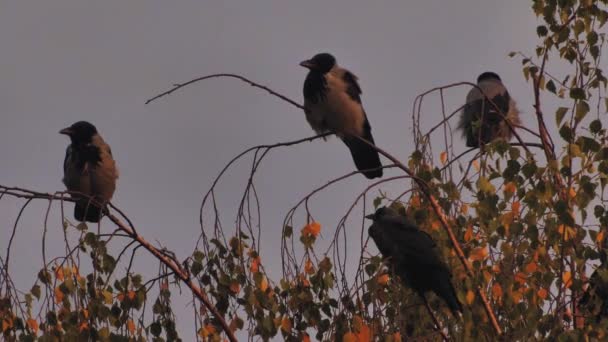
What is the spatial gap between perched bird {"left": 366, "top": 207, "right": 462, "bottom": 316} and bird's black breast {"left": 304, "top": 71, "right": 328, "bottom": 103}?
4.93 ft

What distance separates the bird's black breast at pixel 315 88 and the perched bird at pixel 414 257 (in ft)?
4.93

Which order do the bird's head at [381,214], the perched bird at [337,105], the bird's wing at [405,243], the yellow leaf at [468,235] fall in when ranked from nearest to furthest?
the yellow leaf at [468,235], the bird's wing at [405,243], the bird's head at [381,214], the perched bird at [337,105]

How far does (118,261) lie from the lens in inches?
191

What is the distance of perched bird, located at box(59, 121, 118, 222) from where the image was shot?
26.8ft

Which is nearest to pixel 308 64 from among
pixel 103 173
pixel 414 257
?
pixel 103 173

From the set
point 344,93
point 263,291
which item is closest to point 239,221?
point 263,291

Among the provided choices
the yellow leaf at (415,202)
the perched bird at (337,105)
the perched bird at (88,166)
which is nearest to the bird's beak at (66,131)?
the perched bird at (88,166)

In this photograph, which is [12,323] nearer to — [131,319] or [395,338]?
[131,319]

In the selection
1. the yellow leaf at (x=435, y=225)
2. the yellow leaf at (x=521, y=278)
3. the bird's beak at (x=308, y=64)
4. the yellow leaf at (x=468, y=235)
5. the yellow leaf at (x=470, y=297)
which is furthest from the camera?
the bird's beak at (x=308, y=64)

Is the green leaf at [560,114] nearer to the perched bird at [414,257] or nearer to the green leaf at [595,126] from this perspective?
the green leaf at [595,126]

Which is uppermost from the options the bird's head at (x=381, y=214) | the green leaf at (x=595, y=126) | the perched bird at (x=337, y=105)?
the perched bird at (x=337, y=105)

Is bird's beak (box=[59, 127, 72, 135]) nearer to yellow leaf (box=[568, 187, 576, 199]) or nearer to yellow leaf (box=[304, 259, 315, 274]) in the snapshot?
yellow leaf (box=[304, 259, 315, 274])

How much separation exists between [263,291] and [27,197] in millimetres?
1110

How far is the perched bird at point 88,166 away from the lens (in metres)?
8.16
